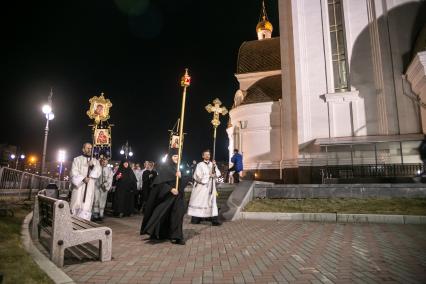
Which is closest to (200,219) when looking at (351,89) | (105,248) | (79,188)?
(79,188)

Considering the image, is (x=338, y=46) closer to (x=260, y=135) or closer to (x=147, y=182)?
(x=260, y=135)

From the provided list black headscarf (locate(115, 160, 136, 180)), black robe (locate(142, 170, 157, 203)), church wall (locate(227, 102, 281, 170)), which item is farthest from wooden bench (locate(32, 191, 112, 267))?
church wall (locate(227, 102, 281, 170))

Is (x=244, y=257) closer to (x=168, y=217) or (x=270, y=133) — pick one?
(x=168, y=217)

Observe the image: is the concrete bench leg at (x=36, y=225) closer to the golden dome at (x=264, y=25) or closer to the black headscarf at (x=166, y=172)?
the black headscarf at (x=166, y=172)

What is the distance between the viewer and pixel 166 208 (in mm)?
6504

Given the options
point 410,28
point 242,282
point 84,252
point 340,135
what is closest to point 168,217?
point 84,252

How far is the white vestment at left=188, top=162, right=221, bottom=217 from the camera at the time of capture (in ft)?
30.8

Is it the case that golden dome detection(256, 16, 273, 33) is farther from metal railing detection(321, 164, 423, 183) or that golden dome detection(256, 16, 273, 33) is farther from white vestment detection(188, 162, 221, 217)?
white vestment detection(188, 162, 221, 217)

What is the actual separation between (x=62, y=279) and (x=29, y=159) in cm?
7808

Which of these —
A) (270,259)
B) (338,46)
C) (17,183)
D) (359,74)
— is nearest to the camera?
(270,259)

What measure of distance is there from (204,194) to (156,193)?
10.1 ft

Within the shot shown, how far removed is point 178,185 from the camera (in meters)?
6.88

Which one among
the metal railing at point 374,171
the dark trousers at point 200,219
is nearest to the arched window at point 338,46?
the metal railing at point 374,171

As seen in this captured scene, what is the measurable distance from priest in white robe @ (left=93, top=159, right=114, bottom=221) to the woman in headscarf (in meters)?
0.37
